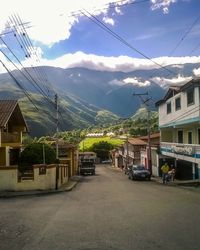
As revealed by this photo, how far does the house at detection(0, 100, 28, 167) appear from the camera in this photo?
124ft

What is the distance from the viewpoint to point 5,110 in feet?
128

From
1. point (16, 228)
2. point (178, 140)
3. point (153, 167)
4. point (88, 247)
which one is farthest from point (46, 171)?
point (153, 167)

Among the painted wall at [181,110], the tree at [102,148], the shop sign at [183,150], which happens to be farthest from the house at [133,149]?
the tree at [102,148]

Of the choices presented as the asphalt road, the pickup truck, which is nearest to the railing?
the asphalt road

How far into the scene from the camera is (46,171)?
28859 mm

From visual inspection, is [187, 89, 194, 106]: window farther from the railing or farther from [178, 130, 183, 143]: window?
[178, 130, 183, 143]: window

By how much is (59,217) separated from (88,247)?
17.3 ft

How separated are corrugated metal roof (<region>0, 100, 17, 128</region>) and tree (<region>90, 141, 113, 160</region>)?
103132 millimetres

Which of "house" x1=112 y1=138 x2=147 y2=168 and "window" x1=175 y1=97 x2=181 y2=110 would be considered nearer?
"window" x1=175 y1=97 x2=181 y2=110

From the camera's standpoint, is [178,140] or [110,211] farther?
[178,140]

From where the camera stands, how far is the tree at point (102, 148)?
474 feet

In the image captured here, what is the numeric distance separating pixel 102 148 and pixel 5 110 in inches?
4217

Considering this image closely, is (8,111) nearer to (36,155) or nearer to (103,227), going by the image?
(36,155)

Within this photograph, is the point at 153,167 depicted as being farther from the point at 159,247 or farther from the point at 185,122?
the point at 159,247
